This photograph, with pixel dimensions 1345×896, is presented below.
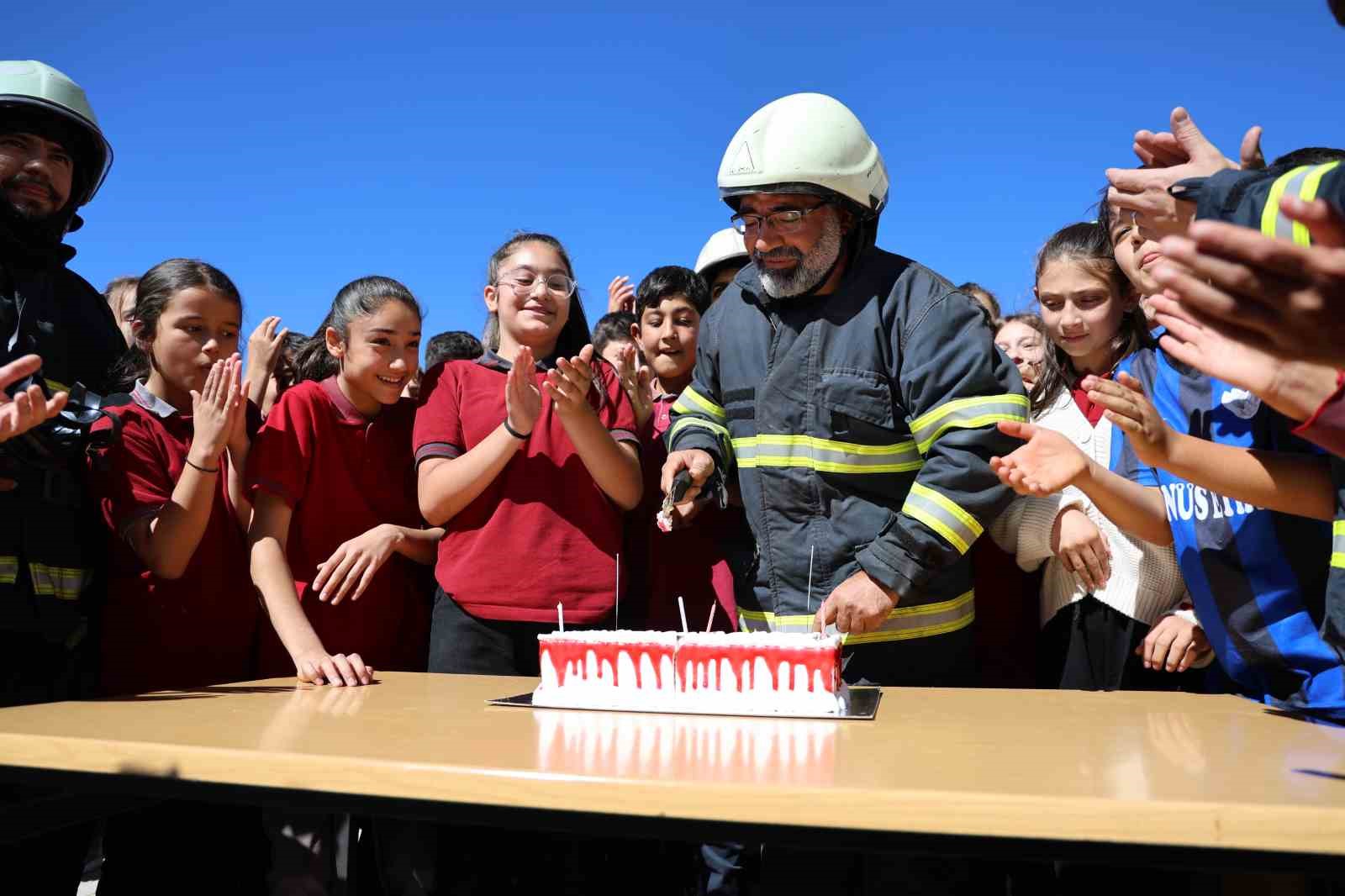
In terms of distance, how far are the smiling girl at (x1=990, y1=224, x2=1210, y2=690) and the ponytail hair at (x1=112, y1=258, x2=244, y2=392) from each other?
2.77 meters

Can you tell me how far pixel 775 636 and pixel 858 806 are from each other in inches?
34.9

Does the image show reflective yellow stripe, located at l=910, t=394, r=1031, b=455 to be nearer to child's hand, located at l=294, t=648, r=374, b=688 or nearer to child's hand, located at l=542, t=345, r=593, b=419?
child's hand, located at l=542, t=345, r=593, b=419

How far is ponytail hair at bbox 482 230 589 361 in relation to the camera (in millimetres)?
4012

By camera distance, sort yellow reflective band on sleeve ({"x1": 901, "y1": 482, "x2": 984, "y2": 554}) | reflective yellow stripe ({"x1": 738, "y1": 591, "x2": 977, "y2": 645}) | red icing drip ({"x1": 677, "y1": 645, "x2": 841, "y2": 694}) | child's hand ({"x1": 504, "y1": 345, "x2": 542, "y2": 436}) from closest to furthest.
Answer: red icing drip ({"x1": 677, "y1": 645, "x2": 841, "y2": 694})
yellow reflective band on sleeve ({"x1": 901, "y1": 482, "x2": 984, "y2": 554})
reflective yellow stripe ({"x1": 738, "y1": 591, "x2": 977, "y2": 645})
child's hand ({"x1": 504, "y1": 345, "x2": 542, "y2": 436})

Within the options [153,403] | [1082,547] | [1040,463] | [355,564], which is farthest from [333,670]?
[1082,547]

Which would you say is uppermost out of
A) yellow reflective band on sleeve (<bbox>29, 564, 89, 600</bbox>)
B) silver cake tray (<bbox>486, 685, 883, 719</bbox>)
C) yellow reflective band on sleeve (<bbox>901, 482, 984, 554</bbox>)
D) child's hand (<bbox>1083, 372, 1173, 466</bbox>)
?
child's hand (<bbox>1083, 372, 1173, 466</bbox>)

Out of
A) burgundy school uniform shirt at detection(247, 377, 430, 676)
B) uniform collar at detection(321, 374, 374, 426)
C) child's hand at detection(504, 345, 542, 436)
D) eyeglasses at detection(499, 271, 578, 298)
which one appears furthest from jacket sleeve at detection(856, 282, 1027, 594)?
uniform collar at detection(321, 374, 374, 426)

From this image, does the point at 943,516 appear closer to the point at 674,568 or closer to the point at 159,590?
the point at 674,568

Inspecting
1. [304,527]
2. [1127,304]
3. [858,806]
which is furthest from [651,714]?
[1127,304]

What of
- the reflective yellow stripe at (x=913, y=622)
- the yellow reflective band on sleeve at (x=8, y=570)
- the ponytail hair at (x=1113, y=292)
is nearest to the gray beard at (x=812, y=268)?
the reflective yellow stripe at (x=913, y=622)

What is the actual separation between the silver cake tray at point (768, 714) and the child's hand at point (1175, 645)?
0.82m

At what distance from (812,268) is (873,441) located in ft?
1.85

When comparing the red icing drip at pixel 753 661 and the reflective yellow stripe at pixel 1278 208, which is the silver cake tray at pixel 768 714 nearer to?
the red icing drip at pixel 753 661

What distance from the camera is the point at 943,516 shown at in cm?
283
